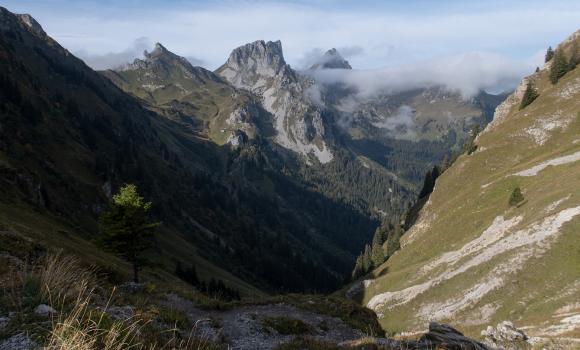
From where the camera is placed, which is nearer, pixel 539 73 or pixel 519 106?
pixel 519 106

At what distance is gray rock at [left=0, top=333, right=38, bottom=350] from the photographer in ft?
21.6

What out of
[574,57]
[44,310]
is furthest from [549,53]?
[44,310]

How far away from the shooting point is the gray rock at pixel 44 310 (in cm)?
791

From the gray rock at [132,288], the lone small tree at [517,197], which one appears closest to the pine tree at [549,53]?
the lone small tree at [517,197]

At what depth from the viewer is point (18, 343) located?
22.3ft

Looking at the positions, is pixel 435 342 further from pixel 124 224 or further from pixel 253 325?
pixel 124 224

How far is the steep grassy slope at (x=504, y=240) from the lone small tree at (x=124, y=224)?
32.6 metres

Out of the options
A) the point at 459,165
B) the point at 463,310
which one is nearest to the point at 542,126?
→ the point at 459,165

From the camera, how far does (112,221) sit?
35.1 metres

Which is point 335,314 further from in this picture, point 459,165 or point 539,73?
point 539,73

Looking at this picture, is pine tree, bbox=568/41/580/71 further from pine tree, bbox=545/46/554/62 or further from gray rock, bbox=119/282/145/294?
gray rock, bbox=119/282/145/294

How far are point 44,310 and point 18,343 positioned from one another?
1.25m

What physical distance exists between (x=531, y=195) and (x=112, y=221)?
2706 inches

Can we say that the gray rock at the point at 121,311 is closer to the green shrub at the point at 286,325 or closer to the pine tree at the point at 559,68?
the green shrub at the point at 286,325
